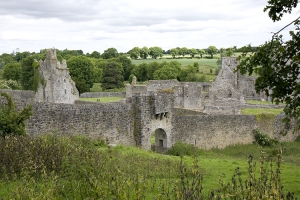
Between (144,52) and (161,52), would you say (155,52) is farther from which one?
(144,52)

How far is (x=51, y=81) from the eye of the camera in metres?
41.7

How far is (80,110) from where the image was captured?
20812mm

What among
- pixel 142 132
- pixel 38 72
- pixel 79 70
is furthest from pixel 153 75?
pixel 142 132

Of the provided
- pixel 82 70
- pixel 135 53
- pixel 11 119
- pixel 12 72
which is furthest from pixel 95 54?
pixel 11 119

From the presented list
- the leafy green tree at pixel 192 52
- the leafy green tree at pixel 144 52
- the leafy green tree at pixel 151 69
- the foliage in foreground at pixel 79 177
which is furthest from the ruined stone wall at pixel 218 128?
the leafy green tree at pixel 192 52

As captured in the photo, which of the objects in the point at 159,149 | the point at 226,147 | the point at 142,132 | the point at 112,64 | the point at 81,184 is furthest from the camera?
the point at 112,64

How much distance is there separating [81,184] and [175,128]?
646 inches

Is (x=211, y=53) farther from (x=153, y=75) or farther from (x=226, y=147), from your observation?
(x=226, y=147)

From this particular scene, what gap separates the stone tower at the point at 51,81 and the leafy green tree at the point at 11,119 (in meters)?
24.9

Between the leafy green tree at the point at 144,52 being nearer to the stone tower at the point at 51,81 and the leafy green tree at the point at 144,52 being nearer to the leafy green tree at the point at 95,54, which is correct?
the leafy green tree at the point at 95,54

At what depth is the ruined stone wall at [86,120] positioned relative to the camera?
61.9 feet

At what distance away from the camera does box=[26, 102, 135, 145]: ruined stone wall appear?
18859 millimetres

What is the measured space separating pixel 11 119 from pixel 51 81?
1034 inches

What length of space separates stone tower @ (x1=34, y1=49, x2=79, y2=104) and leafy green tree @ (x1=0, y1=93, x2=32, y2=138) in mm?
24856
